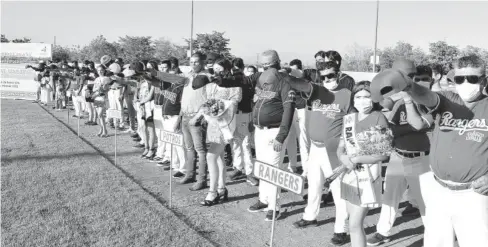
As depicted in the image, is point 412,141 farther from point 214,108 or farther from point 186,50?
point 186,50

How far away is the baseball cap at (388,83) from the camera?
2.36 metres

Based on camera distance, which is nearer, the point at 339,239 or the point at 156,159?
the point at 339,239

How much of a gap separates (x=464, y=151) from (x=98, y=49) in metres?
57.0

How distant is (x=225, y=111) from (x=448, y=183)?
3.25 meters

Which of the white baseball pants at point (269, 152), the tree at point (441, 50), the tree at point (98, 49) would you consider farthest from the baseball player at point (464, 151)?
the tree at point (98, 49)

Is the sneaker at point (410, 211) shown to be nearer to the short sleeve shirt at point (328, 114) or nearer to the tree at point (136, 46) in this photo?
the short sleeve shirt at point (328, 114)

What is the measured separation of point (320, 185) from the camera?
525 centimetres

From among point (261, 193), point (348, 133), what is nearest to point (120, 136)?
point (261, 193)

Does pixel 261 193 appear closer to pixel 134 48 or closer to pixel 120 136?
pixel 120 136

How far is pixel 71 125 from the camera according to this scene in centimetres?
1370

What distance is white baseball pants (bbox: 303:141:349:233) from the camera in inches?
194

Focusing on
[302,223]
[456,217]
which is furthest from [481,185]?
[302,223]

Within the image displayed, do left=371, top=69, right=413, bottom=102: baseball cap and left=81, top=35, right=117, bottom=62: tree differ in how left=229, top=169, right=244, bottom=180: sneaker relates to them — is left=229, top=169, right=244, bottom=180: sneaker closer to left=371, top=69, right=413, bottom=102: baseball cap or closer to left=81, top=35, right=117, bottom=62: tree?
left=371, top=69, right=413, bottom=102: baseball cap

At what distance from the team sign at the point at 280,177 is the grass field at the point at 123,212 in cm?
117
